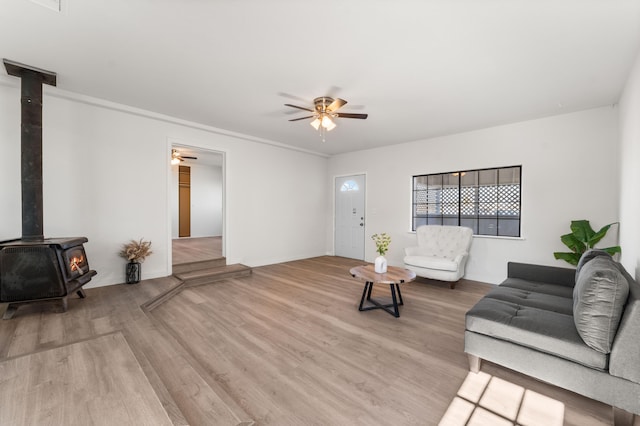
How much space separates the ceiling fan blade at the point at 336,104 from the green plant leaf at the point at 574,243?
139 inches

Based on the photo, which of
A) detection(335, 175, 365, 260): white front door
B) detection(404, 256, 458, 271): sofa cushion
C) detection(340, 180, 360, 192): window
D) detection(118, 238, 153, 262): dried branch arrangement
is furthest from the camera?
detection(340, 180, 360, 192): window

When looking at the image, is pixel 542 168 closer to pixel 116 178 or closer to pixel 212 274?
pixel 212 274

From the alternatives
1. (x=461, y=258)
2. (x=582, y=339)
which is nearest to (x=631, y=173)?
(x=582, y=339)

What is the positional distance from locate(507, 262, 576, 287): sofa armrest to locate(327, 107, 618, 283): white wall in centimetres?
143

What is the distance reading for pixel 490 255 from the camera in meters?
4.67

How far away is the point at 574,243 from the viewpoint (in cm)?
363

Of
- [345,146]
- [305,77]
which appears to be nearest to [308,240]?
[345,146]

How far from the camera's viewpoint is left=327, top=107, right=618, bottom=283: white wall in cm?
374

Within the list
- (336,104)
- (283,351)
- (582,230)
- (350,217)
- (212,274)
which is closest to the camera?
(283,351)

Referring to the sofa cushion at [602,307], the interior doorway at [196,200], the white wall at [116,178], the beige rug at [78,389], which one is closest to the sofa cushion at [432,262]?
the sofa cushion at [602,307]

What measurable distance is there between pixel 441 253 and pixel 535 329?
3.04m

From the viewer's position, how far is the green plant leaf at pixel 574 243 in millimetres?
3590

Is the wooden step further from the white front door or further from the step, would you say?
the white front door

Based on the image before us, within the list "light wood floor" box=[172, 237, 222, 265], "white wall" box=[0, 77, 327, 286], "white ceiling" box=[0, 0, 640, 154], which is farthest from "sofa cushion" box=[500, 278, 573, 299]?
"light wood floor" box=[172, 237, 222, 265]
